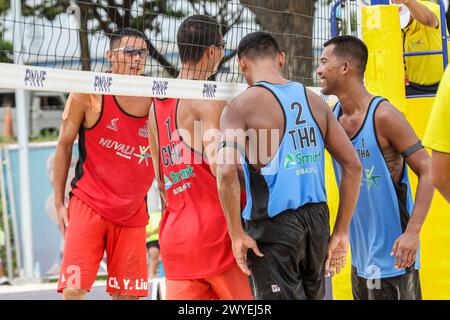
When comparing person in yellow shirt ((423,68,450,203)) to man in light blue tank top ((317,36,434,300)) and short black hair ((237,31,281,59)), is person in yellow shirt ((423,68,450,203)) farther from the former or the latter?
man in light blue tank top ((317,36,434,300))

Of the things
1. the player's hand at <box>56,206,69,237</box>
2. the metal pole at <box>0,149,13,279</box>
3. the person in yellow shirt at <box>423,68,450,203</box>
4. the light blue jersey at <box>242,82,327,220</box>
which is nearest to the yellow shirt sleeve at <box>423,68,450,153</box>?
the person in yellow shirt at <box>423,68,450,203</box>

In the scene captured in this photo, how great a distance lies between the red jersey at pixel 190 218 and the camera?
5.65m

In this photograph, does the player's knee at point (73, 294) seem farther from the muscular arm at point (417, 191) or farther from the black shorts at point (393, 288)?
the muscular arm at point (417, 191)

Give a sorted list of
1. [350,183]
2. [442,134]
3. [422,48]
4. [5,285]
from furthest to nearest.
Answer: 1. [5,285]
2. [422,48]
3. [350,183]
4. [442,134]

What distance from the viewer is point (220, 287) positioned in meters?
5.68

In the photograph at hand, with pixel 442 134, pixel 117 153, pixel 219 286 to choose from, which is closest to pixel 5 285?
pixel 117 153

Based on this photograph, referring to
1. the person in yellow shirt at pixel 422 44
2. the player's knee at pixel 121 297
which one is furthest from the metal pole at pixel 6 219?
the person in yellow shirt at pixel 422 44

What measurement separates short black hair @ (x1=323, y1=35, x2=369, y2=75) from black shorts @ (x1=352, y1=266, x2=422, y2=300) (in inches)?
56.6

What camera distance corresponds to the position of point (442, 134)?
3.75 meters

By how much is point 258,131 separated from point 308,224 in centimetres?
61

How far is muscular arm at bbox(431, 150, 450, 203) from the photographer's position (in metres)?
3.82

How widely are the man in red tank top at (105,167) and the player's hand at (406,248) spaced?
6.77ft

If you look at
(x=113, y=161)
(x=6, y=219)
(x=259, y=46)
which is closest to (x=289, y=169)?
(x=259, y=46)

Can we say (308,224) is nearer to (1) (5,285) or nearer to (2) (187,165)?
(2) (187,165)
